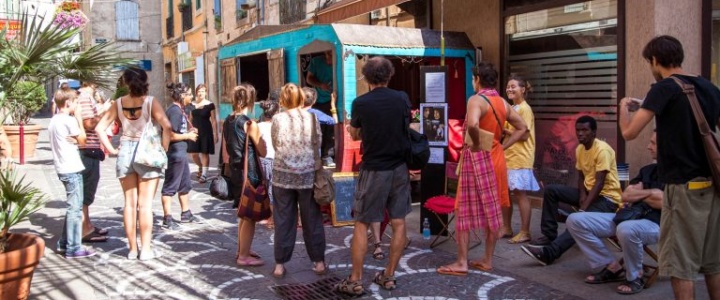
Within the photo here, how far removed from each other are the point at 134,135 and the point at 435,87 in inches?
103

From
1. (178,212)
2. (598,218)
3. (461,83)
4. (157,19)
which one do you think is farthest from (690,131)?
(157,19)

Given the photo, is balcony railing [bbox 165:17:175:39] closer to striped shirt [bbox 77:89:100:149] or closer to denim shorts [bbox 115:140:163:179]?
striped shirt [bbox 77:89:100:149]

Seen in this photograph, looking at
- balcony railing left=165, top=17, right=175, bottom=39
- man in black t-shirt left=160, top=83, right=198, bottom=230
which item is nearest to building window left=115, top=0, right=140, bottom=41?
balcony railing left=165, top=17, right=175, bottom=39

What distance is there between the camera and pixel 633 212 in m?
4.45

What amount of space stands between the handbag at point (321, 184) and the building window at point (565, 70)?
141 inches

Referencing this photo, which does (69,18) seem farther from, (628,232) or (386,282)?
(628,232)

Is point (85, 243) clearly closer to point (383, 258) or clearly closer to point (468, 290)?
point (383, 258)

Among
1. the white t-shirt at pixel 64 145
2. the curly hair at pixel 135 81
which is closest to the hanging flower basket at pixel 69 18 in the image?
the curly hair at pixel 135 81

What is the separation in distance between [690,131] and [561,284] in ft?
5.65

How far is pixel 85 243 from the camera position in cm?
617

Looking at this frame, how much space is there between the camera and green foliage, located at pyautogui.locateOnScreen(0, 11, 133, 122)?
4289 mm

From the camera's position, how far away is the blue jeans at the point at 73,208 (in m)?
5.46

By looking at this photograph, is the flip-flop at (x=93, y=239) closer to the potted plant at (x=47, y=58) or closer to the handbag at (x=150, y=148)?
the handbag at (x=150, y=148)

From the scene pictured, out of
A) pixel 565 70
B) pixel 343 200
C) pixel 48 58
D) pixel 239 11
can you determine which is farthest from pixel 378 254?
pixel 239 11
